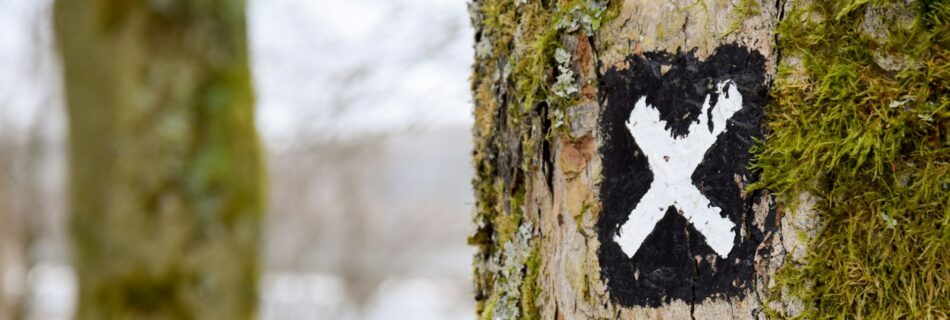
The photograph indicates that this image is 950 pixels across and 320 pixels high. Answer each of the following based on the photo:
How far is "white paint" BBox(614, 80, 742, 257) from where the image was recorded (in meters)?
0.77

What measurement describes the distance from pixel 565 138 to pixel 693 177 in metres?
0.16

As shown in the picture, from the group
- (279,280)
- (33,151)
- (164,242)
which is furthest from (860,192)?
(279,280)

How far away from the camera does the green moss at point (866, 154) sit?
688mm

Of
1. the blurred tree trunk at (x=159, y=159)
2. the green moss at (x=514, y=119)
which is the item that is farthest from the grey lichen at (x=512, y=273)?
the blurred tree trunk at (x=159, y=159)

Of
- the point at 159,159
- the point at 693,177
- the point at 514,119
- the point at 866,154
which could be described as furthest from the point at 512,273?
the point at 159,159

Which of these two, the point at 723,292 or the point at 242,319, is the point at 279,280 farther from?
the point at 723,292

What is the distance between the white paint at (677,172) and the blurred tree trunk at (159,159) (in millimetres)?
2379

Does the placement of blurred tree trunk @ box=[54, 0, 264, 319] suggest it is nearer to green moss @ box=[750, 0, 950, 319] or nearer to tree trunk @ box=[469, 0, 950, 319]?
tree trunk @ box=[469, 0, 950, 319]

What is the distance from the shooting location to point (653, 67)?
812mm

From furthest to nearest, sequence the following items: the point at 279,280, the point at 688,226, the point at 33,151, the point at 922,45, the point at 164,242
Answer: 1. the point at 279,280
2. the point at 33,151
3. the point at 164,242
4. the point at 688,226
5. the point at 922,45

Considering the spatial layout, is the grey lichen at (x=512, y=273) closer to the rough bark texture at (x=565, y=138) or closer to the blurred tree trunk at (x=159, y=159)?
the rough bark texture at (x=565, y=138)

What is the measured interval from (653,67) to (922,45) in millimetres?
254

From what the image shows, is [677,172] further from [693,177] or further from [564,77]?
[564,77]

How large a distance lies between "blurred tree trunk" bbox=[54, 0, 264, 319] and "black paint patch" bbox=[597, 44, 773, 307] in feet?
7.71
